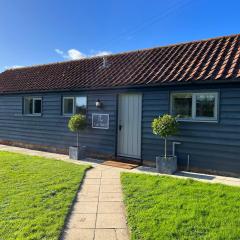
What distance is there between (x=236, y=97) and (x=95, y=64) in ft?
21.7

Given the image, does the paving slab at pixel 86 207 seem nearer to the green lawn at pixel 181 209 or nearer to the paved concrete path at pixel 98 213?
the paved concrete path at pixel 98 213

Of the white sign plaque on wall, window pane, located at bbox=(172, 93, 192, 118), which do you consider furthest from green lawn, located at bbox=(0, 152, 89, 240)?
window pane, located at bbox=(172, 93, 192, 118)

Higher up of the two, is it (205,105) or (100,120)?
(205,105)

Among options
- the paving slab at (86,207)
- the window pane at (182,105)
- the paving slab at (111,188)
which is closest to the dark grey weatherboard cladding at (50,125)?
the window pane at (182,105)

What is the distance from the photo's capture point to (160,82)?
8484 mm

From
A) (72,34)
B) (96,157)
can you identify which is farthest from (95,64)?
(72,34)

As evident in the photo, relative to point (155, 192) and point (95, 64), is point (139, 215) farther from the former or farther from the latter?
point (95, 64)

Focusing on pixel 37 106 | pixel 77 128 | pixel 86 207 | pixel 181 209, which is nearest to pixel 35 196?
pixel 86 207

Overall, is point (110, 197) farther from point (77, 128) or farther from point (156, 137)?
point (77, 128)

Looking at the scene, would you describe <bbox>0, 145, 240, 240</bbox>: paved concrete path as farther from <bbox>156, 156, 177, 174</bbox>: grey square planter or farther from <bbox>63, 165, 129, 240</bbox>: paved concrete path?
<bbox>156, 156, 177, 174</bbox>: grey square planter

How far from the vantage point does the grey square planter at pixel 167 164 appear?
798 cm

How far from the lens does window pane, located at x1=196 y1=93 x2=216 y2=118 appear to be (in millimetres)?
7875

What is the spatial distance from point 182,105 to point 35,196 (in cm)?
484

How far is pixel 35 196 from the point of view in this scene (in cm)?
558
